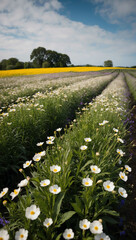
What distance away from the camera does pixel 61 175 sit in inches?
66.0

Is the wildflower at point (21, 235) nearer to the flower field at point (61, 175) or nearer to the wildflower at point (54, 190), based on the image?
the flower field at point (61, 175)

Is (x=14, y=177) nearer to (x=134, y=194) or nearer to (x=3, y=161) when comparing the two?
(x=3, y=161)

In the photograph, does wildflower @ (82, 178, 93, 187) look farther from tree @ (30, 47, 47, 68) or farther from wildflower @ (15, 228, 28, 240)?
tree @ (30, 47, 47, 68)

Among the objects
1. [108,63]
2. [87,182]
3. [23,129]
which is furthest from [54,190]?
[108,63]

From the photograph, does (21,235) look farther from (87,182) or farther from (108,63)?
(108,63)

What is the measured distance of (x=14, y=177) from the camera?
98.7 inches

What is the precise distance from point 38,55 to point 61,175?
59797 millimetres

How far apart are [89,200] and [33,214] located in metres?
0.59

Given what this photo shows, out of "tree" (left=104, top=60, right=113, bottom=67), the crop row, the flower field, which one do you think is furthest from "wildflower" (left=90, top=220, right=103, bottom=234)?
"tree" (left=104, top=60, right=113, bottom=67)

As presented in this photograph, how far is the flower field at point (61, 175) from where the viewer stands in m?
1.18

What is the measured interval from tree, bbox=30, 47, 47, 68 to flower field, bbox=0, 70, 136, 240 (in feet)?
176

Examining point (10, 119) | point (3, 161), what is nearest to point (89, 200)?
point (3, 161)

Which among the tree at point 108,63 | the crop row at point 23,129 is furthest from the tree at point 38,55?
the crop row at point 23,129

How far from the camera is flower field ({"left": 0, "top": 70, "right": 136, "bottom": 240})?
1183 mm
